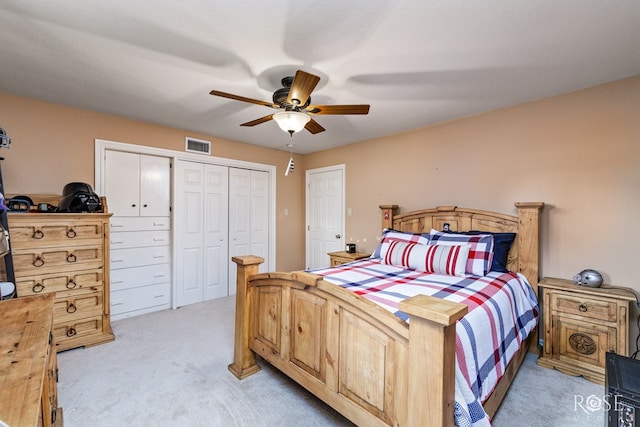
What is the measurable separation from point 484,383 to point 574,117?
245cm

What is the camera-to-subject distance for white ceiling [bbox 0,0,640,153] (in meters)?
1.53

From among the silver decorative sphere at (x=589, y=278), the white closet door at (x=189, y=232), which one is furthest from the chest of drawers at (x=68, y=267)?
the silver decorative sphere at (x=589, y=278)

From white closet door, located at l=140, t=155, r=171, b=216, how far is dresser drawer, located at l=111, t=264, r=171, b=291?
2.23ft

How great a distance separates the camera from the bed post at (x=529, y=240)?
101 inches

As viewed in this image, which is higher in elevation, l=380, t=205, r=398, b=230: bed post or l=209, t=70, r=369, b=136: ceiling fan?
l=209, t=70, r=369, b=136: ceiling fan

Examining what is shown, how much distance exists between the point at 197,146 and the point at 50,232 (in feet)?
6.17

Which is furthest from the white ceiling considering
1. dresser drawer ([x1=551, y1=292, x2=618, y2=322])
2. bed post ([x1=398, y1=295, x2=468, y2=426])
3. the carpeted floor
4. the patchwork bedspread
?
the carpeted floor

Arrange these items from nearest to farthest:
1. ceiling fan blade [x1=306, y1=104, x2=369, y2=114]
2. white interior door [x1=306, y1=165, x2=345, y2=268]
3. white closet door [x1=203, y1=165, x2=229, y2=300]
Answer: ceiling fan blade [x1=306, y1=104, x2=369, y2=114] → white closet door [x1=203, y1=165, x2=229, y2=300] → white interior door [x1=306, y1=165, x2=345, y2=268]

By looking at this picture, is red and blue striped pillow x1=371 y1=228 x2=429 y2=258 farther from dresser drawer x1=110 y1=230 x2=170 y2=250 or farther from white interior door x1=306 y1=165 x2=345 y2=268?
dresser drawer x1=110 y1=230 x2=170 y2=250

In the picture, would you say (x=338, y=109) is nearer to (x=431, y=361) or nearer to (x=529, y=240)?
(x=431, y=361)

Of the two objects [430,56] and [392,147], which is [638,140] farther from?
[392,147]

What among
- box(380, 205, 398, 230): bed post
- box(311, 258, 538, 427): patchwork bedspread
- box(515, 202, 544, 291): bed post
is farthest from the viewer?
box(380, 205, 398, 230): bed post

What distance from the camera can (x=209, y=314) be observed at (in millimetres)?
3477

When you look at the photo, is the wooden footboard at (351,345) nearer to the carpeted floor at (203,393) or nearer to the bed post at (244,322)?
the bed post at (244,322)
